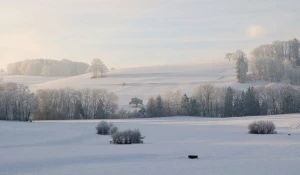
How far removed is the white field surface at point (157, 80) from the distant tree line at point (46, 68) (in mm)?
41889

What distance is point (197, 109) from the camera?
271 ft

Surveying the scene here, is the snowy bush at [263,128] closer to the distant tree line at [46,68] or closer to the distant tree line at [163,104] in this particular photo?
the distant tree line at [163,104]

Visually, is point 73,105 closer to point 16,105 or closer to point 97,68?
point 16,105

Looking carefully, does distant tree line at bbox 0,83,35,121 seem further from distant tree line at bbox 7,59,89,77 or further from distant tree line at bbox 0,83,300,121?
distant tree line at bbox 7,59,89,77

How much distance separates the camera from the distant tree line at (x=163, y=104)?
7825cm

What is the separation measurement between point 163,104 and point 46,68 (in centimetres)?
10180

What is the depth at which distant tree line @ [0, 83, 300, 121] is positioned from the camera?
257 feet

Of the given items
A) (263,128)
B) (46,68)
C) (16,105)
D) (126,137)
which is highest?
(46,68)

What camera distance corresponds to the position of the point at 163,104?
84250 millimetres

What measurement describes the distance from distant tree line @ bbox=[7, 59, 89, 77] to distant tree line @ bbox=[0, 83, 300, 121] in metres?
91.6

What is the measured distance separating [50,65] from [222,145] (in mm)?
166327

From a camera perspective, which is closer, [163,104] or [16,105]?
[16,105]

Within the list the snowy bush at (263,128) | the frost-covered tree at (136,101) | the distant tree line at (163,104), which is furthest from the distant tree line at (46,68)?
the snowy bush at (263,128)

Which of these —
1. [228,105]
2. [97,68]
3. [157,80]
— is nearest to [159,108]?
[228,105]
